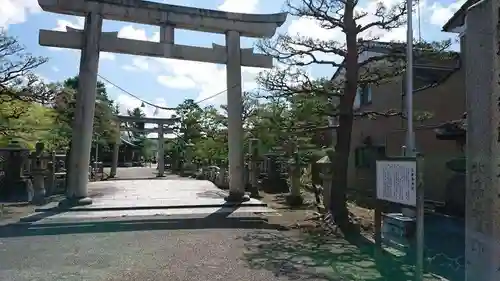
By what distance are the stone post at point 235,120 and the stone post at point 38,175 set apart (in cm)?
660

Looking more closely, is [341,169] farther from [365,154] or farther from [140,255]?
[365,154]

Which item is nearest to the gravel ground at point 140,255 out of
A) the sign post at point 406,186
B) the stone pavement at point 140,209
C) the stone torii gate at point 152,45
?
the stone pavement at point 140,209

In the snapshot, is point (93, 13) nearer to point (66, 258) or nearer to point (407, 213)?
point (66, 258)

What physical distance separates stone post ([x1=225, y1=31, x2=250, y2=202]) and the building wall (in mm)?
3902

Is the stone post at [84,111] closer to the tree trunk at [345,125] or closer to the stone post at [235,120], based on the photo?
the stone post at [235,120]

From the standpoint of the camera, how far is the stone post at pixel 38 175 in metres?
14.2

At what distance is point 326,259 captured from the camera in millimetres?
6602

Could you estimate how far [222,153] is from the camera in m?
24.4

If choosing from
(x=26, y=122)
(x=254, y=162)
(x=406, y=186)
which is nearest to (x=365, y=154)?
(x=254, y=162)

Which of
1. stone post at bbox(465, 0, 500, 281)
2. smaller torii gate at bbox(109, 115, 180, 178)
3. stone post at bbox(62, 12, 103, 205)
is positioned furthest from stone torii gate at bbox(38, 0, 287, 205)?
smaller torii gate at bbox(109, 115, 180, 178)

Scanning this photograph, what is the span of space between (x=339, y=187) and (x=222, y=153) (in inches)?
604

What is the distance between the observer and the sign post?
178 inches

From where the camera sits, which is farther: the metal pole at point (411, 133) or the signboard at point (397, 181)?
the signboard at point (397, 181)

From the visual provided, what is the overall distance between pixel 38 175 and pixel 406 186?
13.2 metres
